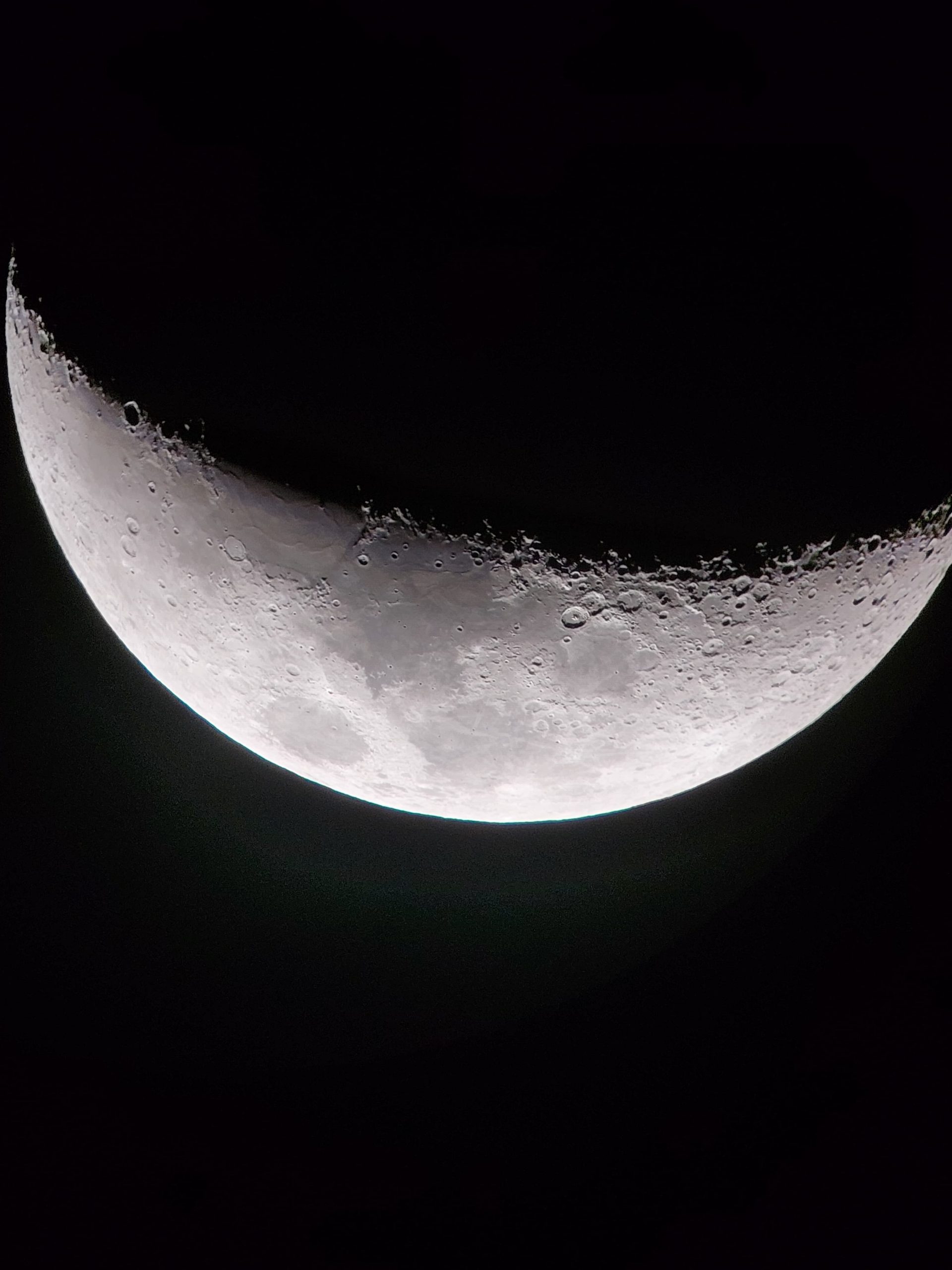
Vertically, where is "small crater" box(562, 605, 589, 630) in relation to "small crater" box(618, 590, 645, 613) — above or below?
below

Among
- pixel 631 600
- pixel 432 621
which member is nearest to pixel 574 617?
pixel 631 600

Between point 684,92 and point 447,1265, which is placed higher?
point 684,92

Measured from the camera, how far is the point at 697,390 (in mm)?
870

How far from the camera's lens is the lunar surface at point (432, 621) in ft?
3.26

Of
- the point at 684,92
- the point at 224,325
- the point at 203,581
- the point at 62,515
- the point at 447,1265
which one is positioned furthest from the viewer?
the point at 447,1265

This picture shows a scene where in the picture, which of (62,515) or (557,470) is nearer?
(557,470)

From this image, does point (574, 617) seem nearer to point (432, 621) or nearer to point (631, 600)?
point (631, 600)

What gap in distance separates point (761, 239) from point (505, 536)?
392 millimetres

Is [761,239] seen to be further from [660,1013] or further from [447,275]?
[660,1013]

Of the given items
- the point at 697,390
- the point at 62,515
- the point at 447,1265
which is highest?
the point at 62,515

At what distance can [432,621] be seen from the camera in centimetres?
104

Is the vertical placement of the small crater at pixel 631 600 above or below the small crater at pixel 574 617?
above

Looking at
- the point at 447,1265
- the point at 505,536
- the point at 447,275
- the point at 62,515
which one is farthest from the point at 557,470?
the point at 447,1265

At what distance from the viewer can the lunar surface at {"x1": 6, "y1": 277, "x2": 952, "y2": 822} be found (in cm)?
99
